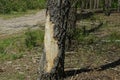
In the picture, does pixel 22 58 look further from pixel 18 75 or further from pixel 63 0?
pixel 63 0

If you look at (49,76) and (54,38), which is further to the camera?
(49,76)

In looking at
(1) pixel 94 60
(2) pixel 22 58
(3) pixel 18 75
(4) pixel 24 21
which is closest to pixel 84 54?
(1) pixel 94 60

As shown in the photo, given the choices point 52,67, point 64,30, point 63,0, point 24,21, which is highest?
point 63,0

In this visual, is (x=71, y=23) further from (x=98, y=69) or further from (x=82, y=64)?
(x=98, y=69)

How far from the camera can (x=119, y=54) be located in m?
7.84

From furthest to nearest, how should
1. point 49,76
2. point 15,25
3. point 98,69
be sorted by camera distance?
point 15,25 < point 98,69 < point 49,76

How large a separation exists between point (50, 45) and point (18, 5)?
15.2 meters

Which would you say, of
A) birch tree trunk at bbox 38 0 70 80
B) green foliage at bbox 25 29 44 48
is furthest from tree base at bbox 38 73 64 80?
green foliage at bbox 25 29 44 48

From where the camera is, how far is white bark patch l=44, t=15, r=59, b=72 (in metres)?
5.36

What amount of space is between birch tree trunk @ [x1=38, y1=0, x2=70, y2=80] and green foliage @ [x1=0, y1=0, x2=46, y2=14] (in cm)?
1296

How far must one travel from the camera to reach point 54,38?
17.6 ft

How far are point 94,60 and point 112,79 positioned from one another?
4.13 feet

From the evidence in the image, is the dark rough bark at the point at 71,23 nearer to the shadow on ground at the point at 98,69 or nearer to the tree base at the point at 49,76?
the shadow on ground at the point at 98,69

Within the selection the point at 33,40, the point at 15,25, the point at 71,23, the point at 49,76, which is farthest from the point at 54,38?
the point at 15,25
